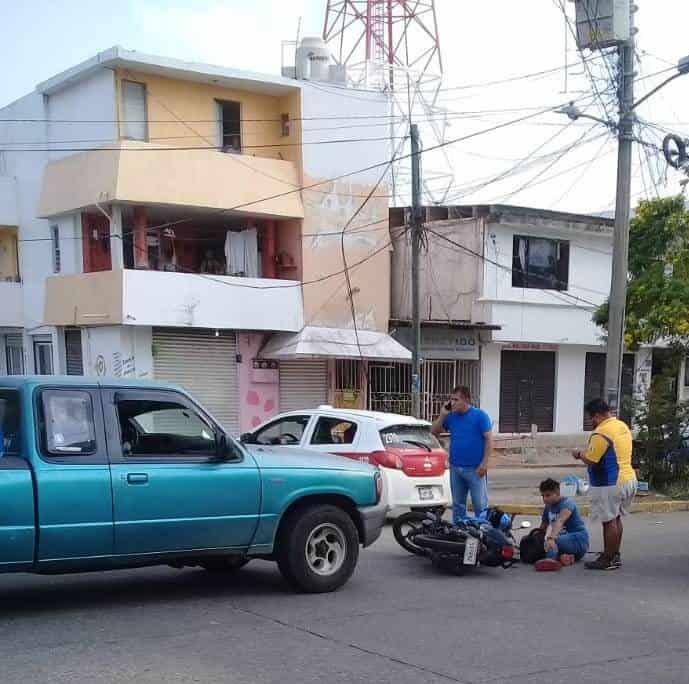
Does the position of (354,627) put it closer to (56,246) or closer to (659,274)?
(659,274)

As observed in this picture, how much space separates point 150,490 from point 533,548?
4242 millimetres

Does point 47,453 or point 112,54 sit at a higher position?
point 112,54

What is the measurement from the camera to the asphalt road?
4992mm

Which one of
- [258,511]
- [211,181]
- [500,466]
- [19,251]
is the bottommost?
[500,466]

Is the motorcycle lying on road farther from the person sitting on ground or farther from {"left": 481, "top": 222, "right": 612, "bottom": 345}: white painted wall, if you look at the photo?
{"left": 481, "top": 222, "right": 612, "bottom": 345}: white painted wall

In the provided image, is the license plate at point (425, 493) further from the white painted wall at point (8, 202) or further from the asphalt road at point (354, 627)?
the white painted wall at point (8, 202)

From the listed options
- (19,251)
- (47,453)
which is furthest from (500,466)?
(47,453)

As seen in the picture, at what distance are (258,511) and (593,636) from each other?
2.70 meters

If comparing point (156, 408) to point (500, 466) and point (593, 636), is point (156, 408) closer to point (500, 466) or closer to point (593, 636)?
point (593, 636)

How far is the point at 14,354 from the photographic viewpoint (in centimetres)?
2320

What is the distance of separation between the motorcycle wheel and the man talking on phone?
1.28 ft

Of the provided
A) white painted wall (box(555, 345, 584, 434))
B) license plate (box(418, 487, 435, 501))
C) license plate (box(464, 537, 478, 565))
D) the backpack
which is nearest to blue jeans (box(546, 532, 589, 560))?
the backpack

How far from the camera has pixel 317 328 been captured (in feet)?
67.6

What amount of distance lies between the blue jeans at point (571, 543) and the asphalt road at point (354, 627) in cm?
24
